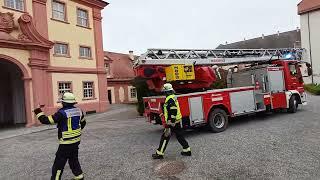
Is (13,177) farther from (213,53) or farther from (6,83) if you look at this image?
(6,83)

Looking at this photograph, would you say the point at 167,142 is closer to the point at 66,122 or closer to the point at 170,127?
the point at 170,127

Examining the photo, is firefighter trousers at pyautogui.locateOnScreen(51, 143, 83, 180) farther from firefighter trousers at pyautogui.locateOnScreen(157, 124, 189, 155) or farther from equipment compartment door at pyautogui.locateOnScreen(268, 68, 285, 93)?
equipment compartment door at pyautogui.locateOnScreen(268, 68, 285, 93)

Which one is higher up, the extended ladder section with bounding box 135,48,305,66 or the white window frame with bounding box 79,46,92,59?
the white window frame with bounding box 79,46,92,59

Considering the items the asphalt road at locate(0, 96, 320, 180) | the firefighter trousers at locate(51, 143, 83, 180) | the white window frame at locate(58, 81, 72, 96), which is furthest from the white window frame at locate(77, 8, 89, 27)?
the firefighter trousers at locate(51, 143, 83, 180)

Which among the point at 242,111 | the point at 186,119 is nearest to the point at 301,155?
the point at 186,119

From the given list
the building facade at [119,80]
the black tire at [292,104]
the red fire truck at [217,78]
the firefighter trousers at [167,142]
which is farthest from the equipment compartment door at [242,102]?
the building facade at [119,80]

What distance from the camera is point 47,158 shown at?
964 cm

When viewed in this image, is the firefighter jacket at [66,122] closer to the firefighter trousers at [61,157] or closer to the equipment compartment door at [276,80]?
the firefighter trousers at [61,157]

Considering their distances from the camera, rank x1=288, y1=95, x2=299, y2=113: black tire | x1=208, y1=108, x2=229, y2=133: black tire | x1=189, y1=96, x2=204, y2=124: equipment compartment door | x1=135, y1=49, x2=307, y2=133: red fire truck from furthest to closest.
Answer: x1=288, y1=95, x2=299, y2=113: black tire < x1=208, y1=108, x2=229, y2=133: black tire < x1=135, y1=49, x2=307, y2=133: red fire truck < x1=189, y1=96, x2=204, y2=124: equipment compartment door

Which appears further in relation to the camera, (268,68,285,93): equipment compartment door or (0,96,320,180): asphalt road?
(268,68,285,93): equipment compartment door

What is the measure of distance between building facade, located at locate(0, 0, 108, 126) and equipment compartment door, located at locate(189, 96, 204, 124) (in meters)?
12.7

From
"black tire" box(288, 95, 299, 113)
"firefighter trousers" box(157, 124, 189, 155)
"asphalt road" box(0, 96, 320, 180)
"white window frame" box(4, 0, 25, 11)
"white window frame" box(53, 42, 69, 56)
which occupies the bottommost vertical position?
"asphalt road" box(0, 96, 320, 180)

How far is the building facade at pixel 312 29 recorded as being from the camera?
4056 centimetres

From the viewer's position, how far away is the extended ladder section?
11.3 metres
